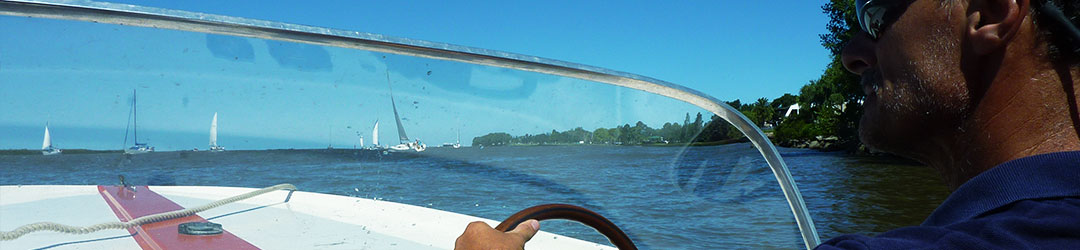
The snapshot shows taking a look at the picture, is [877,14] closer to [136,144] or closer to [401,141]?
[401,141]

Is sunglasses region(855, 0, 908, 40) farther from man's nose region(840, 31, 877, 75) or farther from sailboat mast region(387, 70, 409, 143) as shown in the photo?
sailboat mast region(387, 70, 409, 143)

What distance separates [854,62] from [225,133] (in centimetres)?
108

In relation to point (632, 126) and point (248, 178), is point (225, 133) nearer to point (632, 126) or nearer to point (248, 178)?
point (248, 178)

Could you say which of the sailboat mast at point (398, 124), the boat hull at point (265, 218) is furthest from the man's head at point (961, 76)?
the boat hull at point (265, 218)

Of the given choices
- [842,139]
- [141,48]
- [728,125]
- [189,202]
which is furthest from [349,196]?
[842,139]

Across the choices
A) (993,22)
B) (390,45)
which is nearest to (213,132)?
(390,45)

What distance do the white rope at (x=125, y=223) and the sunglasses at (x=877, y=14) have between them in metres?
1.16

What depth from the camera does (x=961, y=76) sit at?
80cm

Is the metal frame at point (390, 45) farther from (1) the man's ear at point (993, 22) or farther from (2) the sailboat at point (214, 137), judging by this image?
(1) the man's ear at point (993, 22)

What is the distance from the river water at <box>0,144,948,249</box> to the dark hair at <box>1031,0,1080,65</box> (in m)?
0.96

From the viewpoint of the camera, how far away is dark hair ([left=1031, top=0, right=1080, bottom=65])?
2.42ft

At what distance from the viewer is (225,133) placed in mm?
1327

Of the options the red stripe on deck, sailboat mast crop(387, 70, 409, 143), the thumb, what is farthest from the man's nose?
the red stripe on deck

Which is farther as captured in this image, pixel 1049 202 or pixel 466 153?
pixel 466 153
